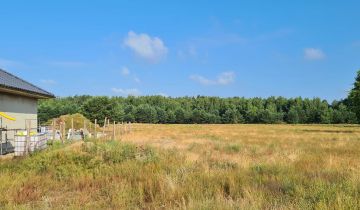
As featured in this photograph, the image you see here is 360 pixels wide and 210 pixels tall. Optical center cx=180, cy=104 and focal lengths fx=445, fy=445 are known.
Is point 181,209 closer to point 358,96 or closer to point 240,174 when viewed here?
point 240,174

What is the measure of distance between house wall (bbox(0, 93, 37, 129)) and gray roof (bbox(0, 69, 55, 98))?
A: 597 millimetres

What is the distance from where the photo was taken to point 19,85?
69.2ft

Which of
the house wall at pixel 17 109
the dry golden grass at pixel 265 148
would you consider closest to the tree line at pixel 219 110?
the dry golden grass at pixel 265 148

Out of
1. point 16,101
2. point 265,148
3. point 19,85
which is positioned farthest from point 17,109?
point 265,148

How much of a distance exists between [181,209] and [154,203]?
50.4 inches

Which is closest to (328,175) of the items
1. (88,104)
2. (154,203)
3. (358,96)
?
(154,203)

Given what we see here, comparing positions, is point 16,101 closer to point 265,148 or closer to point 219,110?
point 265,148

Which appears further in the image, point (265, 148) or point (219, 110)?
point (219, 110)

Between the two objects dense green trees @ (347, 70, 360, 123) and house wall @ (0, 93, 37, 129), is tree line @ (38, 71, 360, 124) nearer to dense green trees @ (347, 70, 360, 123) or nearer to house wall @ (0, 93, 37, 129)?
dense green trees @ (347, 70, 360, 123)

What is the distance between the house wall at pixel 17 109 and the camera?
1983 cm

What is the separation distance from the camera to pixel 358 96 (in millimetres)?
55375

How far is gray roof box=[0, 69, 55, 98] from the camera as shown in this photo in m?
19.6

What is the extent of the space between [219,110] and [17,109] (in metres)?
109

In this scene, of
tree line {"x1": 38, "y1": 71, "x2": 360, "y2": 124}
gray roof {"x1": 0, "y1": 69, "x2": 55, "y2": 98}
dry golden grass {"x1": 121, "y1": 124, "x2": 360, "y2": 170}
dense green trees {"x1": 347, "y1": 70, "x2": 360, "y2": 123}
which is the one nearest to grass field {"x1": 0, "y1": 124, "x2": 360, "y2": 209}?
dry golden grass {"x1": 121, "y1": 124, "x2": 360, "y2": 170}
